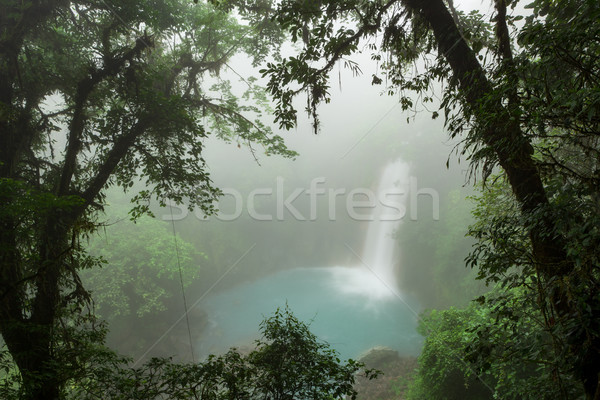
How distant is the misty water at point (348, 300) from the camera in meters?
16.5

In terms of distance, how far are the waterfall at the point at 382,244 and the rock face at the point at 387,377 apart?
7.59 meters

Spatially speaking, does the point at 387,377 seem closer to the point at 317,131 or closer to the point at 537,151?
the point at 317,131

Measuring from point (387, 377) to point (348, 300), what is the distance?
861cm

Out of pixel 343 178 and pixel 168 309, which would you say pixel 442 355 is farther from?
pixel 343 178

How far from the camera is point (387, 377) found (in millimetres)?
11992

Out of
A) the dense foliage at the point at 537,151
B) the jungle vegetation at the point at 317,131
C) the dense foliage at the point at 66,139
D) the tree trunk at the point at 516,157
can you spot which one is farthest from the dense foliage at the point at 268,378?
the tree trunk at the point at 516,157

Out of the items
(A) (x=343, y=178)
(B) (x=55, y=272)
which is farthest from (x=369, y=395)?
(A) (x=343, y=178)

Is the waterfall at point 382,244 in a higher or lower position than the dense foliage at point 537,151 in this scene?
higher

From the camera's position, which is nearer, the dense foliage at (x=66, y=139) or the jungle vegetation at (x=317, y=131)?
the jungle vegetation at (x=317, y=131)

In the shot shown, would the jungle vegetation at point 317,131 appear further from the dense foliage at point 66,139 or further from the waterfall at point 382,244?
the waterfall at point 382,244

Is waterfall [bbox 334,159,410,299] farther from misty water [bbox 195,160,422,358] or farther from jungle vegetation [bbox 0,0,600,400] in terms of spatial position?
jungle vegetation [bbox 0,0,600,400]

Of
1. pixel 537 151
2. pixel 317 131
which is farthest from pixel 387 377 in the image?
pixel 537 151

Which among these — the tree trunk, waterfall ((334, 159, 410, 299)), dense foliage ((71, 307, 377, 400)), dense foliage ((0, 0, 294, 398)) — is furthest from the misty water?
the tree trunk

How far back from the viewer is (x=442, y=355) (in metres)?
7.79
